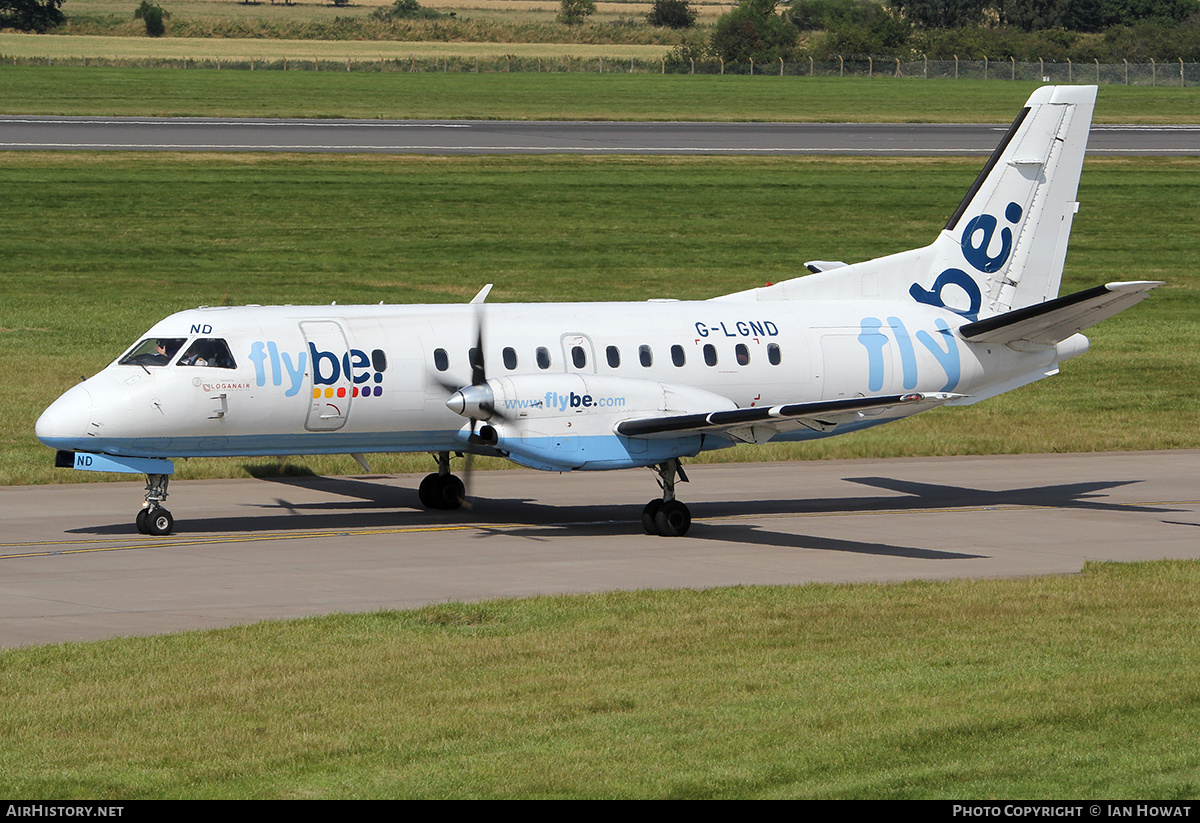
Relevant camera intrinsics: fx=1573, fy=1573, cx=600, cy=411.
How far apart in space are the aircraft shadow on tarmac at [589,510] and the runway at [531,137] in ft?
137

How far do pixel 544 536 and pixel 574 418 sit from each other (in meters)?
1.86

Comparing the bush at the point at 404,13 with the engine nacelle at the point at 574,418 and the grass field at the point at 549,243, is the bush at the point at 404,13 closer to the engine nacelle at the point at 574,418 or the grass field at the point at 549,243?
the grass field at the point at 549,243

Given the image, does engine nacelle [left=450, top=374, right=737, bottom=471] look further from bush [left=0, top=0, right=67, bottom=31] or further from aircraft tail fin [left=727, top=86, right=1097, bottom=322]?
bush [left=0, top=0, right=67, bottom=31]

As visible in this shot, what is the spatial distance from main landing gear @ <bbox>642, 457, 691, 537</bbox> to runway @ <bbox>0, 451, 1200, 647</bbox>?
202 mm

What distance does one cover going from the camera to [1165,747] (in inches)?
486

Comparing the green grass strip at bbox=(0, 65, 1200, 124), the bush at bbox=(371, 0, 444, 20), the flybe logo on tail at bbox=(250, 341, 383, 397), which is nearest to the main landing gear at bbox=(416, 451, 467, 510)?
the flybe logo on tail at bbox=(250, 341, 383, 397)

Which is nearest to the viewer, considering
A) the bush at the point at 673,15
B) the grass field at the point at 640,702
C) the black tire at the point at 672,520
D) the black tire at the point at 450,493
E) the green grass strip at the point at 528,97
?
the grass field at the point at 640,702

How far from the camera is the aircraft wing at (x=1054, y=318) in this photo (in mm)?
23844

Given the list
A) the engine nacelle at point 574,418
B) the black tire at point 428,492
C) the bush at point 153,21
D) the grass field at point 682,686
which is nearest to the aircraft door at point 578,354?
the engine nacelle at point 574,418

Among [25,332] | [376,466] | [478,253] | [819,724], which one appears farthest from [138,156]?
[819,724]

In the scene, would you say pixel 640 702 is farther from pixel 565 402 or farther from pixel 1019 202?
pixel 1019 202

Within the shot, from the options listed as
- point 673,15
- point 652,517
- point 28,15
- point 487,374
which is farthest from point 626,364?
point 673,15

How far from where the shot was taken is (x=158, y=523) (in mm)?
22500

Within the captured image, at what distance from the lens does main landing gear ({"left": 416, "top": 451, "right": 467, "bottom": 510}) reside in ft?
83.6
